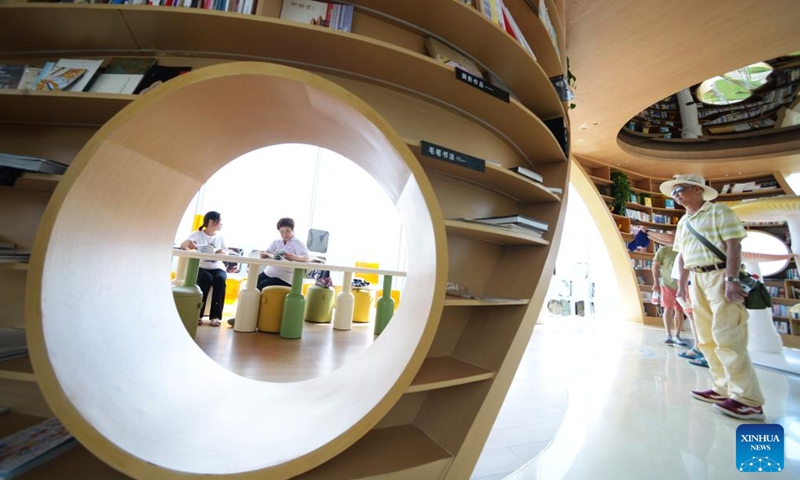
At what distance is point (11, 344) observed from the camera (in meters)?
0.95

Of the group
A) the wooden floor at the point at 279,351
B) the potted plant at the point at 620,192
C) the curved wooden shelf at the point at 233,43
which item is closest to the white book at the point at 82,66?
the curved wooden shelf at the point at 233,43

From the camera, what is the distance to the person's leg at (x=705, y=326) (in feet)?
7.01

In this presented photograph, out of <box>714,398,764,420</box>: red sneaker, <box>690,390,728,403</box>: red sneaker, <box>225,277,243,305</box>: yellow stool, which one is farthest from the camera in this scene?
<box>225,277,243,305</box>: yellow stool

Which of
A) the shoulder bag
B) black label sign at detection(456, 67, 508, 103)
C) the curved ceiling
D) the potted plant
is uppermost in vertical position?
the curved ceiling

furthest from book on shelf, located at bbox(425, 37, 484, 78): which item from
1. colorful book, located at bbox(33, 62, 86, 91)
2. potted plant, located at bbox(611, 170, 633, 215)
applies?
potted plant, located at bbox(611, 170, 633, 215)

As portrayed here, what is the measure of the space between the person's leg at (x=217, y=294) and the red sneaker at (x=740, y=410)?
4.64m

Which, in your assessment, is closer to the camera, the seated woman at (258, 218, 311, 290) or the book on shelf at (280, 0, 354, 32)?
the book on shelf at (280, 0, 354, 32)

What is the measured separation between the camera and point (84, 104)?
1019 millimetres

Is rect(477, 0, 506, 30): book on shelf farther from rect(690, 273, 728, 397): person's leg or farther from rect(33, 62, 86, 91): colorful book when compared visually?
rect(690, 273, 728, 397): person's leg

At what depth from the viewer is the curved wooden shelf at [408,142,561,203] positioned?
1205 millimetres

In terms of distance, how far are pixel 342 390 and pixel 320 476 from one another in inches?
13.4

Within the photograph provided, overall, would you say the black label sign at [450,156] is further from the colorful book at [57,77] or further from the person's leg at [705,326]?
the person's leg at [705,326]

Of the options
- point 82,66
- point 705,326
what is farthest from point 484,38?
point 705,326

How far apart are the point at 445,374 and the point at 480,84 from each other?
3.75ft
